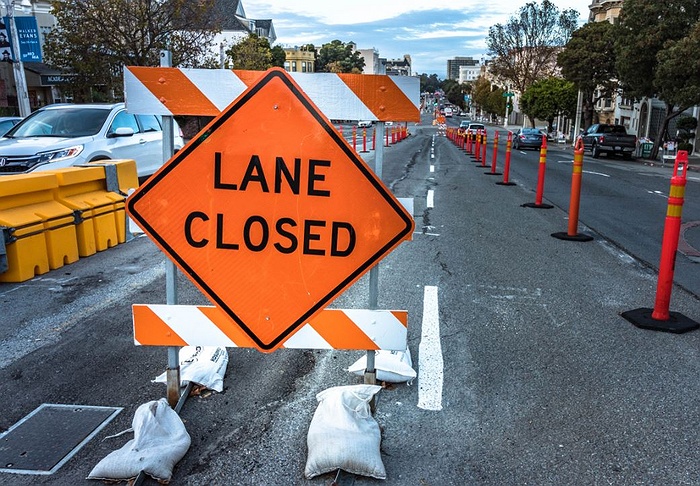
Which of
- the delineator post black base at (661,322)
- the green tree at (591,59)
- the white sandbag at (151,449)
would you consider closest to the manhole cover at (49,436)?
the white sandbag at (151,449)

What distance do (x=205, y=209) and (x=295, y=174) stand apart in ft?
1.76

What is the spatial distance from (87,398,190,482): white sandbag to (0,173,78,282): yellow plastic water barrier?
398 cm

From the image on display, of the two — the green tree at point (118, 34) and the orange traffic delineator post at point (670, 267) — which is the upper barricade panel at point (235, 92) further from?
the green tree at point (118, 34)

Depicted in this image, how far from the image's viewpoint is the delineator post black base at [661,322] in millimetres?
5379

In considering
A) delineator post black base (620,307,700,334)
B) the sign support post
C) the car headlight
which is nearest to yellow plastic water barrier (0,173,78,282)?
the car headlight

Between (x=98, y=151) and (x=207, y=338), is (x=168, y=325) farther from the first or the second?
(x=98, y=151)

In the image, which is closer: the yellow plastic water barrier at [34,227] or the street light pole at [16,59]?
the yellow plastic water barrier at [34,227]

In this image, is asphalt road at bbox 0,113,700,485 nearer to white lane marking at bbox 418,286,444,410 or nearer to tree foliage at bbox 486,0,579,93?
white lane marking at bbox 418,286,444,410

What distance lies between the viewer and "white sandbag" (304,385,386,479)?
3205mm

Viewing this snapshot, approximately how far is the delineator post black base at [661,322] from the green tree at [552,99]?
2145 inches

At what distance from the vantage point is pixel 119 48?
1005 inches

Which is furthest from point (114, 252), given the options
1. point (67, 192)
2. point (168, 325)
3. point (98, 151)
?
point (168, 325)

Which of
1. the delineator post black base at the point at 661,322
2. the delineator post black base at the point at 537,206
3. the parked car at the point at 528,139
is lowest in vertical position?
the parked car at the point at 528,139

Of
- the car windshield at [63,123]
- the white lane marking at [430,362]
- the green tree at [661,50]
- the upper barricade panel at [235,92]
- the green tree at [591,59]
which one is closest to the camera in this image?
the upper barricade panel at [235,92]
